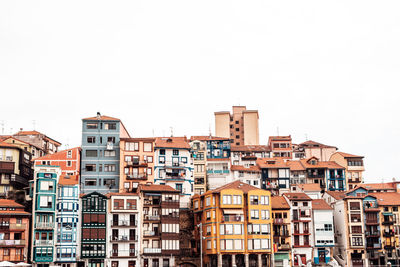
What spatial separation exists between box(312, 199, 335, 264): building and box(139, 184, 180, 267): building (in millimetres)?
29856

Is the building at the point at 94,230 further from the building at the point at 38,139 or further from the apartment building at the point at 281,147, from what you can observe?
the apartment building at the point at 281,147

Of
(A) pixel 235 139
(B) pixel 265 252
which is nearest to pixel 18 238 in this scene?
(B) pixel 265 252

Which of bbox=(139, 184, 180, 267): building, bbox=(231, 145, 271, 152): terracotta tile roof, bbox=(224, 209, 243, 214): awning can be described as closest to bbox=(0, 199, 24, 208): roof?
bbox=(139, 184, 180, 267): building

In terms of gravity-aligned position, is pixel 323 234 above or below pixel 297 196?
below

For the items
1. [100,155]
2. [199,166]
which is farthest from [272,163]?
[100,155]

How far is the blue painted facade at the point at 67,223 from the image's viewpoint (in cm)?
9700

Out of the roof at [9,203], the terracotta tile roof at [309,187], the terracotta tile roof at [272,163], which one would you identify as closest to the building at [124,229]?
the roof at [9,203]

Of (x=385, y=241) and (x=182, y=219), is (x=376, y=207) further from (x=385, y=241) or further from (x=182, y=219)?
(x=182, y=219)

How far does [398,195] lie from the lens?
420 feet

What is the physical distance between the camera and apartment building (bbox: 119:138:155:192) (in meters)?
113

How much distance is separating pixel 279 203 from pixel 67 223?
44.1 meters

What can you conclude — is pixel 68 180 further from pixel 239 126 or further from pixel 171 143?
pixel 239 126

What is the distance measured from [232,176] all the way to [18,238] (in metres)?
54.9

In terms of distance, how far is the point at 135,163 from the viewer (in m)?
115
